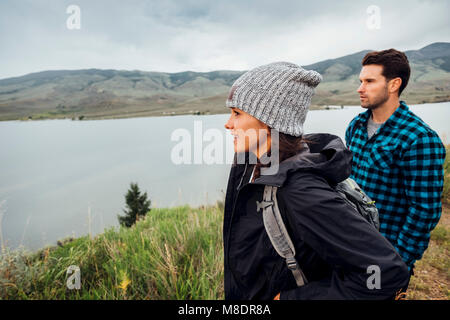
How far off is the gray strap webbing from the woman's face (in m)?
0.29

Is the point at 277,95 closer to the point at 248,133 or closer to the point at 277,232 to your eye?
the point at 248,133

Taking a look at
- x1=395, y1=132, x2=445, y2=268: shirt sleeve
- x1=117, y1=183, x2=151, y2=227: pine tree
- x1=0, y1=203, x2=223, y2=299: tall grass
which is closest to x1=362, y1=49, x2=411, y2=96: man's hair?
x1=395, y1=132, x2=445, y2=268: shirt sleeve

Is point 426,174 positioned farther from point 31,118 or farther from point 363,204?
point 31,118

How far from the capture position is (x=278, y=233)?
95 cm

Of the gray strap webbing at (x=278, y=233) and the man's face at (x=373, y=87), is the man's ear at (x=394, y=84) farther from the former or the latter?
the gray strap webbing at (x=278, y=233)

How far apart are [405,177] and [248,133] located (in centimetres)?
133

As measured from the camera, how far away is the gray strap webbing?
94 centimetres

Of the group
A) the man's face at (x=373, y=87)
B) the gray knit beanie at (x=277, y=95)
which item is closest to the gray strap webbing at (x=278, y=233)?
the gray knit beanie at (x=277, y=95)

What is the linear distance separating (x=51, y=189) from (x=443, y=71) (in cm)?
7971

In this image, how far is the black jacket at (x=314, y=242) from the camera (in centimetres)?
83

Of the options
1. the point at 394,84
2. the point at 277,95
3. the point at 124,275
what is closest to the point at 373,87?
the point at 394,84
